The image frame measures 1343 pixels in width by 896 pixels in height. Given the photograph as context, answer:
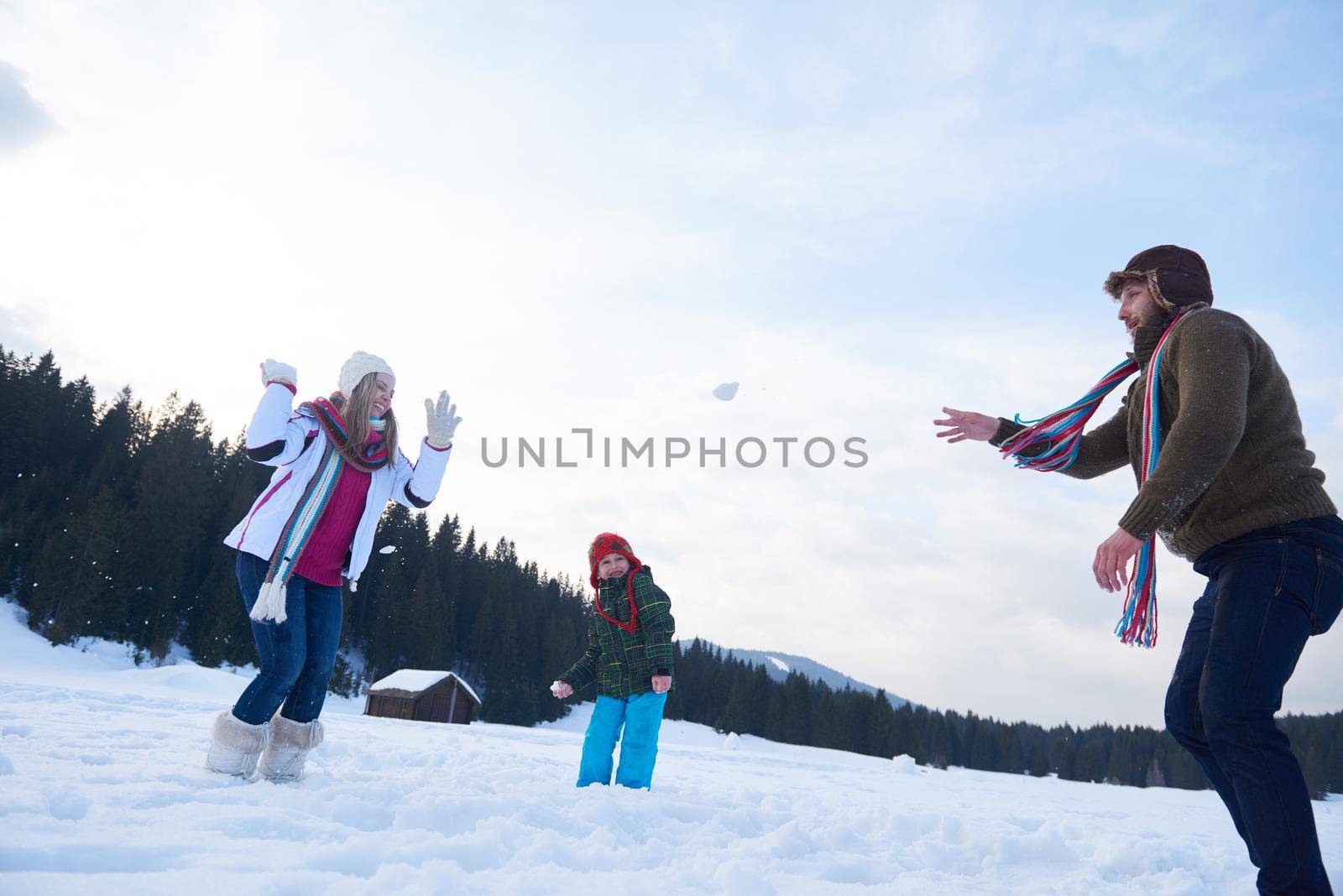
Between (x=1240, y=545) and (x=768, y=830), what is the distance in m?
2.53

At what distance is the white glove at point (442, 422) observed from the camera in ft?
14.7

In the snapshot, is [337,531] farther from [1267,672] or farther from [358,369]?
[1267,672]

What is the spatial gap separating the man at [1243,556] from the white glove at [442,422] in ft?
11.3

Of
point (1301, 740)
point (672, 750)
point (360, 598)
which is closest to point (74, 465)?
point (360, 598)

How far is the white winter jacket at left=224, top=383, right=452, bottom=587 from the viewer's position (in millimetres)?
3732

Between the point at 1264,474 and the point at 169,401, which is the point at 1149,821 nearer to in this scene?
the point at 1264,474

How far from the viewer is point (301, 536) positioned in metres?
3.84

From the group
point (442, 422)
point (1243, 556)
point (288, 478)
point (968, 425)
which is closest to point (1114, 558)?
point (1243, 556)

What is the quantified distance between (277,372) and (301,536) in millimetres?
853

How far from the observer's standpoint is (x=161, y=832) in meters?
2.27

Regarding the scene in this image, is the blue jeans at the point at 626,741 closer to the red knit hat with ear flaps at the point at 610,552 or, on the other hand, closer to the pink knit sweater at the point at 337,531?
the red knit hat with ear flaps at the point at 610,552

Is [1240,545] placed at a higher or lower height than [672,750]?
higher

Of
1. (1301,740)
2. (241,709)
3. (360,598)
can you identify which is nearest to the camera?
(241,709)

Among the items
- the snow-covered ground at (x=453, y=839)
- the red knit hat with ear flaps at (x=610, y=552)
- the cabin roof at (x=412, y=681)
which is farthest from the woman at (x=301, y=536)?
the cabin roof at (x=412, y=681)
